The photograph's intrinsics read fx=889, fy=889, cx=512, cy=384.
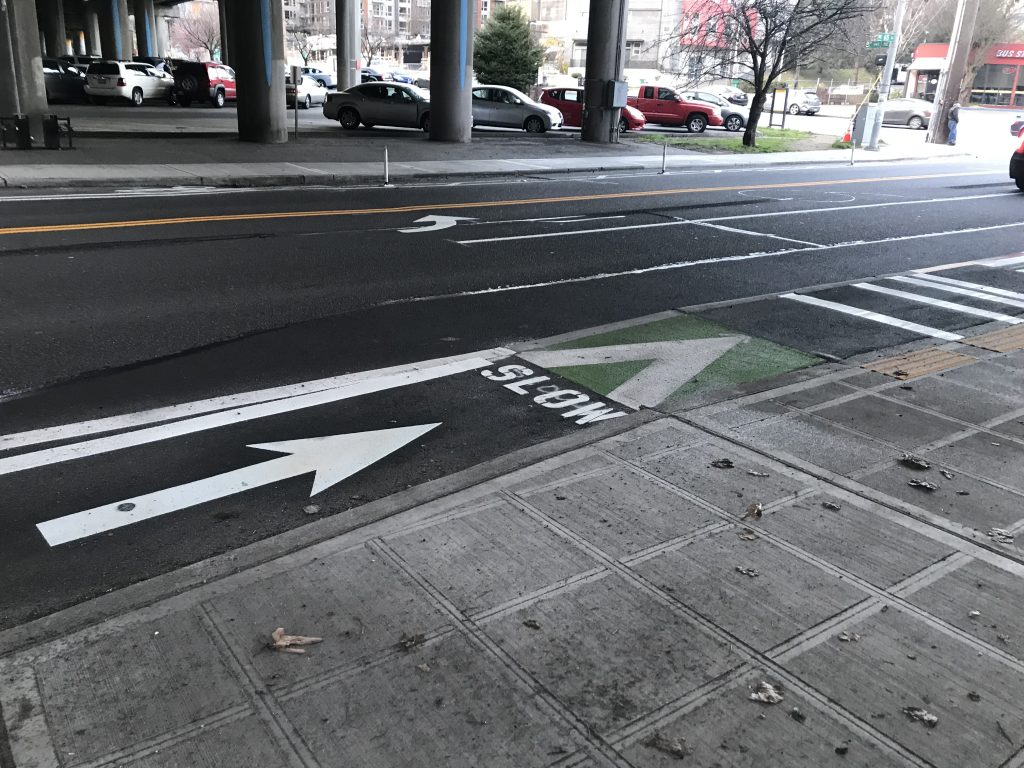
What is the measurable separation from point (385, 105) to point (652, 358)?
84.1 feet

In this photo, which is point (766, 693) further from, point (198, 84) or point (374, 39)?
point (374, 39)

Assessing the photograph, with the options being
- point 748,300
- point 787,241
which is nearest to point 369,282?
point 748,300

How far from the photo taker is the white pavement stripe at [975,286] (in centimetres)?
1047

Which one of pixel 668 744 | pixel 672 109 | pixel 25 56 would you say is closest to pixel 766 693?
pixel 668 744

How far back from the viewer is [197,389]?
6.51 metres

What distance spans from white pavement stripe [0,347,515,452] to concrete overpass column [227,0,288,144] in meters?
18.8

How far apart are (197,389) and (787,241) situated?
33.1 feet

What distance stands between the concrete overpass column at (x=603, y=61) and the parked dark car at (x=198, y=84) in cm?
2040

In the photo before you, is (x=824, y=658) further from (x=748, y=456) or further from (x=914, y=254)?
(x=914, y=254)

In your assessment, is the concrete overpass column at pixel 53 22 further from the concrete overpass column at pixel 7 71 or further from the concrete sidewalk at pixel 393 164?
the concrete sidewalk at pixel 393 164

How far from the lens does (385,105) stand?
1206 inches

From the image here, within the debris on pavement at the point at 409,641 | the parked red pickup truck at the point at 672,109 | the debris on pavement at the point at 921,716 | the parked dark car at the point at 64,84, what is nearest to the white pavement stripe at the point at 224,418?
the debris on pavement at the point at 409,641

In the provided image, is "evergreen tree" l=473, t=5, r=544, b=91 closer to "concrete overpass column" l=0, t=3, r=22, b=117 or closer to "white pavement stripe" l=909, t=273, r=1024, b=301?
"concrete overpass column" l=0, t=3, r=22, b=117

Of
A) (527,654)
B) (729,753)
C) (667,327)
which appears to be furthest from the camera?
(667,327)
